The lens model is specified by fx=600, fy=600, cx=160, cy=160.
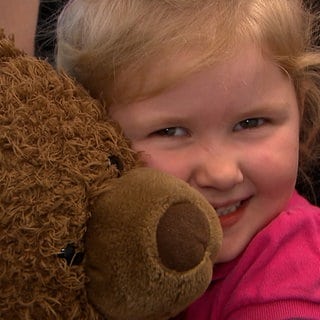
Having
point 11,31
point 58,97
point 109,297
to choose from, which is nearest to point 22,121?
point 58,97

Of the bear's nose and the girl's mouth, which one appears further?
the girl's mouth

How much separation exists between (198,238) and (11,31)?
1.65 ft

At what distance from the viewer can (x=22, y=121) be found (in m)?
0.61

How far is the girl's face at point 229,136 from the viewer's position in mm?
832

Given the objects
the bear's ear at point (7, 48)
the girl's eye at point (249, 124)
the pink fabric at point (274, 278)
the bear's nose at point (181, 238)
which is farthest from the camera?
the girl's eye at point (249, 124)

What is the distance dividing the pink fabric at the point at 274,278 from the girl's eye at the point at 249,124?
14 cm

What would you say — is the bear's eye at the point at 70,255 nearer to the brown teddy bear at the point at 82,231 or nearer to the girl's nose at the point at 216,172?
the brown teddy bear at the point at 82,231

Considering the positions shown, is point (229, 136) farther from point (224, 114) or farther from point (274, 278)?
point (274, 278)

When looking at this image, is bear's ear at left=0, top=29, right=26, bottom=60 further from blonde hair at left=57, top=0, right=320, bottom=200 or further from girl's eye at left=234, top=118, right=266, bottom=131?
girl's eye at left=234, top=118, right=266, bottom=131

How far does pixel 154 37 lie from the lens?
83 centimetres

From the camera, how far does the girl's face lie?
32.8 inches

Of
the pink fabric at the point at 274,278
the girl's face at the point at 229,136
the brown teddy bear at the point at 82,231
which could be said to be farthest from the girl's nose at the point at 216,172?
the brown teddy bear at the point at 82,231

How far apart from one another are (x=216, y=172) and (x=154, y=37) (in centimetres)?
21

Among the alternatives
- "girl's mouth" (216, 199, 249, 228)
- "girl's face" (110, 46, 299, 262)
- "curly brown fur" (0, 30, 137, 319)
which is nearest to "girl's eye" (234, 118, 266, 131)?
"girl's face" (110, 46, 299, 262)
